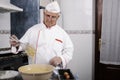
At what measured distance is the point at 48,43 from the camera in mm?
2004

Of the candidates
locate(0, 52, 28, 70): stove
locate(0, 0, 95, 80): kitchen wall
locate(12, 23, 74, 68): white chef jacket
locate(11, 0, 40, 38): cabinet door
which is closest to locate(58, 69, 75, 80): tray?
locate(12, 23, 74, 68): white chef jacket

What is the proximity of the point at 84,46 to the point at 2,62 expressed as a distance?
1.78 meters

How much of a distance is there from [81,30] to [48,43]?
179 centimetres

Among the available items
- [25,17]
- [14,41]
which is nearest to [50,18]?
[14,41]

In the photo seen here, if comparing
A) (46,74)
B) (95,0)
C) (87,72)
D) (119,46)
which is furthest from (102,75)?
(46,74)

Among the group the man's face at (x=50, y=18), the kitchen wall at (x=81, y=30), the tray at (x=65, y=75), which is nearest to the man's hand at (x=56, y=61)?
the tray at (x=65, y=75)

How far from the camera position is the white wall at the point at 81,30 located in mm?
3637

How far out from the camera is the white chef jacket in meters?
1.99

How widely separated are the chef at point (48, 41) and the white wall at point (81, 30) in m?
1.61

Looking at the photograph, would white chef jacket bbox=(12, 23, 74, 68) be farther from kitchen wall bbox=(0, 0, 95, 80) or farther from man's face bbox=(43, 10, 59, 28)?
kitchen wall bbox=(0, 0, 95, 80)

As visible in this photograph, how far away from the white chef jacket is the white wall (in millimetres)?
1612

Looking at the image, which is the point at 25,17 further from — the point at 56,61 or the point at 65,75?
the point at 65,75

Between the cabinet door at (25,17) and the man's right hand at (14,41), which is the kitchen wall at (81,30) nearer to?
the cabinet door at (25,17)

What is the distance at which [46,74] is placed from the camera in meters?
1.33
